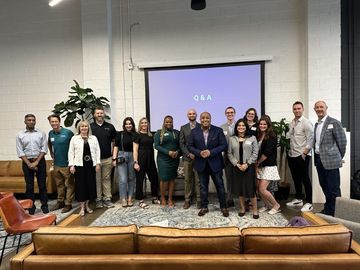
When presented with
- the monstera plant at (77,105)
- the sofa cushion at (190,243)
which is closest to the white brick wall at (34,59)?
the monstera plant at (77,105)

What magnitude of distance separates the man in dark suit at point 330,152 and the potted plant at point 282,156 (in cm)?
81

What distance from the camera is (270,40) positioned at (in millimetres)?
5223

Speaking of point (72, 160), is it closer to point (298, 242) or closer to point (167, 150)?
point (167, 150)

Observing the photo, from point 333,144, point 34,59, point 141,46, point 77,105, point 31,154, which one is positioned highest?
point 141,46

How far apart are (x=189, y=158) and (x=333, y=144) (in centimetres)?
194

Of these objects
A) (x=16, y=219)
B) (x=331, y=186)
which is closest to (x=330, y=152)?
(x=331, y=186)

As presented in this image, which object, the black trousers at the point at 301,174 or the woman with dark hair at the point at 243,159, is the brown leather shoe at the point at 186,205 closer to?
the woman with dark hair at the point at 243,159

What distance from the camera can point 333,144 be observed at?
146 inches

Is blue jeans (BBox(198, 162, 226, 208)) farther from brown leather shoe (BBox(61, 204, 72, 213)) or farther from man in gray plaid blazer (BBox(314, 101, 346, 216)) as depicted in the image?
brown leather shoe (BBox(61, 204, 72, 213))

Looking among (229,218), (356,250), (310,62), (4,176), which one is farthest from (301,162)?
(4,176)

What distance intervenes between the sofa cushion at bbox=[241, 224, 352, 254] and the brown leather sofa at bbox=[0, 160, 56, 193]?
4277mm

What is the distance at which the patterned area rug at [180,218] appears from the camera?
145 inches

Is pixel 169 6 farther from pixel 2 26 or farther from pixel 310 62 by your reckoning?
pixel 2 26

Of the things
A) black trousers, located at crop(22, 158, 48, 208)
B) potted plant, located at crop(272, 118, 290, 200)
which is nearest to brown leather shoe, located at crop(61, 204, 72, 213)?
black trousers, located at crop(22, 158, 48, 208)
